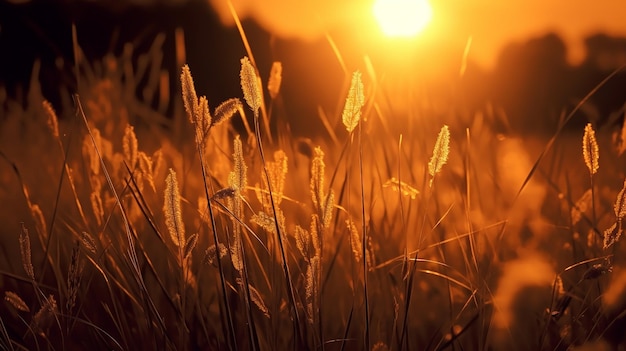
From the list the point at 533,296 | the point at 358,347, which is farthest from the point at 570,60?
the point at 358,347

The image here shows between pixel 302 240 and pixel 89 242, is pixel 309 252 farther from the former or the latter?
pixel 89 242

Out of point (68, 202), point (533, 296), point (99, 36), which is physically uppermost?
point (99, 36)

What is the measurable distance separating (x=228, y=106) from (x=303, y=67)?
8296 millimetres

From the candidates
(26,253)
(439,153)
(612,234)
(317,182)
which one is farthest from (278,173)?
(612,234)

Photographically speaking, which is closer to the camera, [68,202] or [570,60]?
[570,60]

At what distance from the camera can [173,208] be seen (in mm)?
897

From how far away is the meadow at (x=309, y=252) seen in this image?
97 cm


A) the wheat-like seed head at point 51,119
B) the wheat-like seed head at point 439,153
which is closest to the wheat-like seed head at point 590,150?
the wheat-like seed head at point 439,153

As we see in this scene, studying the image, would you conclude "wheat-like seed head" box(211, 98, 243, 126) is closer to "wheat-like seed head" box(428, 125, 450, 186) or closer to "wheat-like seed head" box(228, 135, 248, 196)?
"wheat-like seed head" box(228, 135, 248, 196)

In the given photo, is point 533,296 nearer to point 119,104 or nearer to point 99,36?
point 119,104

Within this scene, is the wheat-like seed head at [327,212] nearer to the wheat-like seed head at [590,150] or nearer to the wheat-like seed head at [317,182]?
the wheat-like seed head at [317,182]

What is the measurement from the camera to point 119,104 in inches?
118

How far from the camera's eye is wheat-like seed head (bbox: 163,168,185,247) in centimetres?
88

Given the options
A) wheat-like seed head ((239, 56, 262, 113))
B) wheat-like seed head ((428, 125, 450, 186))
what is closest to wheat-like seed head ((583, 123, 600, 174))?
wheat-like seed head ((428, 125, 450, 186))
